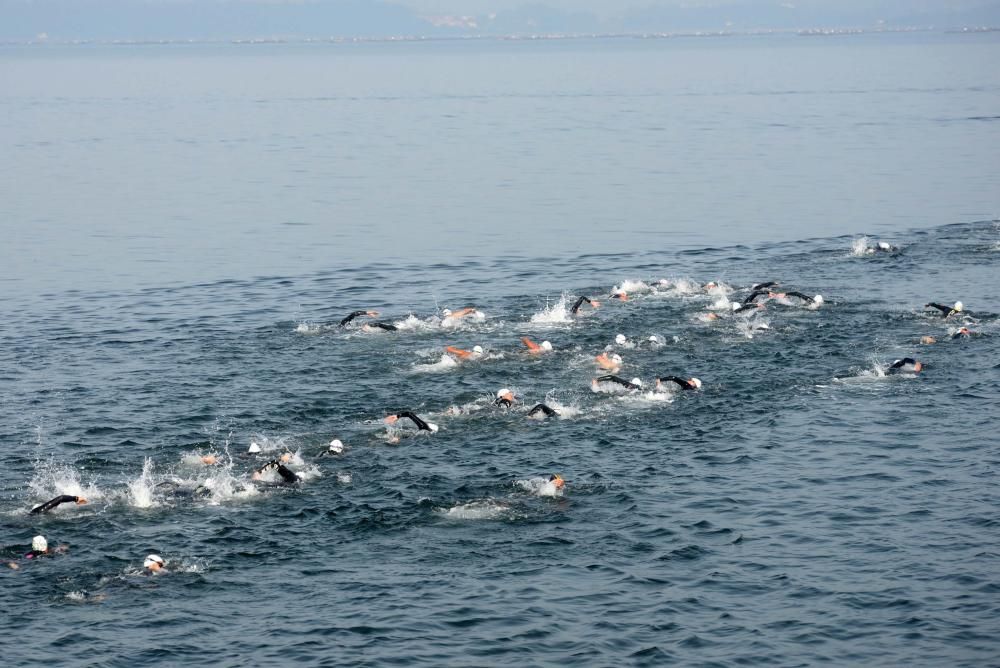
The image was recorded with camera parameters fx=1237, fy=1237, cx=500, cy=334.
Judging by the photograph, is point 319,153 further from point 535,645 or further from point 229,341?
point 535,645

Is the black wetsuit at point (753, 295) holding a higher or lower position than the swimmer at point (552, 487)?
higher

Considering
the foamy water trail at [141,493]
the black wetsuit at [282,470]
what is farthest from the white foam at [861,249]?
the foamy water trail at [141,493]

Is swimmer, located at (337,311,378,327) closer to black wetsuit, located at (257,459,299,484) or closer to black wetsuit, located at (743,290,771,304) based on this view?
black wetsuit, located at (743,290,771,304)

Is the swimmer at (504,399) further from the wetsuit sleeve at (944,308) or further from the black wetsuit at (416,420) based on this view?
the wetsuit sleeve at (944,308)

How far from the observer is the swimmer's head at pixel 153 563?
79.6 ft

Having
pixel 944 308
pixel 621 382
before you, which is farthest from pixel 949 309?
pixel 621 382

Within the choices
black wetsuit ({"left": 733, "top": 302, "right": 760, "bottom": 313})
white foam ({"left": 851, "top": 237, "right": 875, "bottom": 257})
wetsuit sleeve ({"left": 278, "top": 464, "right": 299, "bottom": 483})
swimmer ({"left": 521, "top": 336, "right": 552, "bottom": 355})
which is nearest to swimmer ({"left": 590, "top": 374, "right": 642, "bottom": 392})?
swimmer ({"left": 521, "top": 336, "right": 552, "bottom": 355})

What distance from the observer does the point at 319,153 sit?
10100 centimetres

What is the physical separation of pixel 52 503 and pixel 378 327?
1806 cm

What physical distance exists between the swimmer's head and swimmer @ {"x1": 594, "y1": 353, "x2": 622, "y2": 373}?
16.7m

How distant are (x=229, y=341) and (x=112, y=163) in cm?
5693

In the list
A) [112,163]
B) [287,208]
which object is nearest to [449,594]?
[287,208]

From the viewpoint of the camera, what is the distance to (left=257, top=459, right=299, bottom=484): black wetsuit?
28.4m

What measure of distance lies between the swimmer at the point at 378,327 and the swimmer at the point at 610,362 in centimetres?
786
